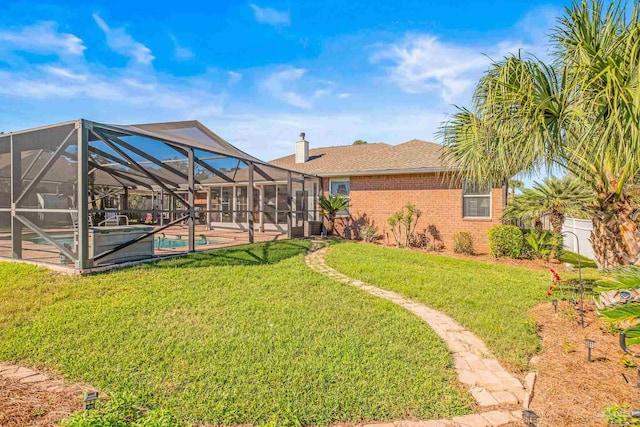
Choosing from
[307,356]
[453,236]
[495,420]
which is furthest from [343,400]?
[453,236]

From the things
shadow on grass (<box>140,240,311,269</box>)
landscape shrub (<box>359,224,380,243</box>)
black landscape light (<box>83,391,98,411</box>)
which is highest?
landscape shrub (<box>359,224,380,243</box>)

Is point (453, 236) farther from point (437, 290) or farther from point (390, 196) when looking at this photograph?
point (437, 290)

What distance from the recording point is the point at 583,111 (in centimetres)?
445

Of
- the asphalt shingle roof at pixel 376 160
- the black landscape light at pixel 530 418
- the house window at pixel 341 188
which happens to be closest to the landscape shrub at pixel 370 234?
the house window at pixel 341 188

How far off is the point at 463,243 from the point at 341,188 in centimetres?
598

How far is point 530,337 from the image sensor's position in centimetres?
Answer: 450

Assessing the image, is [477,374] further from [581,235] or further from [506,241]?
[581,235]

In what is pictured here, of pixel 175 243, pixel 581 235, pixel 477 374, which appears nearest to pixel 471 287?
pixel 477 374

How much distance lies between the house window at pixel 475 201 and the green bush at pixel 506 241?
1402mm

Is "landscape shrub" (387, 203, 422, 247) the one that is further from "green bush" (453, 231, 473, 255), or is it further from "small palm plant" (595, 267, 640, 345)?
"small palm plant" (595, 267, 640, 345)

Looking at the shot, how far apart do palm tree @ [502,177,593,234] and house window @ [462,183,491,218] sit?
1641mm

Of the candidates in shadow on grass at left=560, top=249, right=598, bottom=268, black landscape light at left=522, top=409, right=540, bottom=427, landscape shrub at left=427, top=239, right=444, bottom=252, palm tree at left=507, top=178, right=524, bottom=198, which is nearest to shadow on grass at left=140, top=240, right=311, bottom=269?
landscape shrub at left=427, top=239, right=444, bottom=252

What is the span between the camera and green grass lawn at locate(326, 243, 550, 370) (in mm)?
4527

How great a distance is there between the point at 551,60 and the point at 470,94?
153 cm
